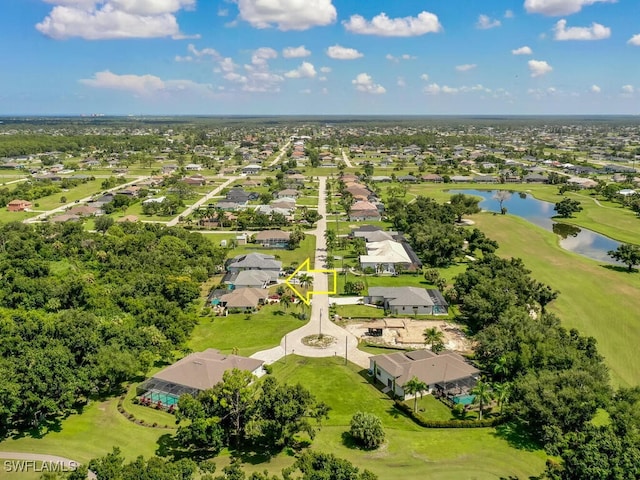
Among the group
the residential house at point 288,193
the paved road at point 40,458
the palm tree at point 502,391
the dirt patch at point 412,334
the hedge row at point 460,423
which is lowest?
the hedge row at point 460,423

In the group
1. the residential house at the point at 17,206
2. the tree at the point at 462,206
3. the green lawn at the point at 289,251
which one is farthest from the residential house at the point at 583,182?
the residential house at the point at 17,206

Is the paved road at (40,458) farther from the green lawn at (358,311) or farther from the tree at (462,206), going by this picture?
the tree at (462,206)

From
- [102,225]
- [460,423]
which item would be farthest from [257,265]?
[460,423]

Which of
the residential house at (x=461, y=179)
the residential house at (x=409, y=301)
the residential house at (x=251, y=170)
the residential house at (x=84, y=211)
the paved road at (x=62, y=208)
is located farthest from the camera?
the residential house at (x=251, y=170)

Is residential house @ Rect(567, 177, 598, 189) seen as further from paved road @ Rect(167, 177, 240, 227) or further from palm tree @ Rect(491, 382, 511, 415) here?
palm tree @ Rect(491, 382, 511, 415)

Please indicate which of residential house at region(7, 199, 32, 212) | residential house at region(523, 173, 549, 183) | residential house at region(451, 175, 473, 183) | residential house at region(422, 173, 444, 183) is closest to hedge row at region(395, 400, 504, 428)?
residential house at region(7, 199, 32, 212)

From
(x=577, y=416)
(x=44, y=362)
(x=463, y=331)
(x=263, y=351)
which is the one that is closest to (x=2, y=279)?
(x=44, y=362)

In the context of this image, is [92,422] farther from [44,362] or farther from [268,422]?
[268,422]

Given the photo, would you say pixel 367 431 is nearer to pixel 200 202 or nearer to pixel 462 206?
pixel 462 206
